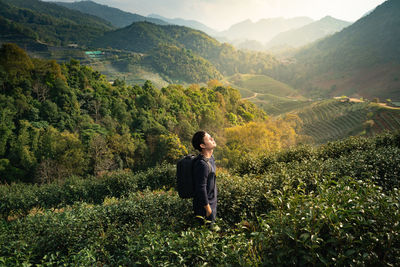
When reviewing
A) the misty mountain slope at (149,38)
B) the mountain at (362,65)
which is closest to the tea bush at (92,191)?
the mountain at (362,65)

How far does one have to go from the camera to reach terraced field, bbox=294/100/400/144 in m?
37.6

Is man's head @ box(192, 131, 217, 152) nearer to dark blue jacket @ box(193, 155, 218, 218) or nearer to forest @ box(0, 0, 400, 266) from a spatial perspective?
→ dark blue jacket @ box(193, 155, 218, 218)

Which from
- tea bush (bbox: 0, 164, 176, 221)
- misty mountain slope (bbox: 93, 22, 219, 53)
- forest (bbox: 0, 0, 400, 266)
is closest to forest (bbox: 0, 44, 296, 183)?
forest (bbox: 0, 0, 400, 266)

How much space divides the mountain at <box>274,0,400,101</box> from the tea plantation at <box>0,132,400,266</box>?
92.2m

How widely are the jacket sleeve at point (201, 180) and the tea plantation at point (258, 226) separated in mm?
443

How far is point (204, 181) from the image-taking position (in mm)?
2947

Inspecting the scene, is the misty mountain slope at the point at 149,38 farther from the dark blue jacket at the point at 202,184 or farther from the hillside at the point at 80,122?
the dark blue jacket at the point at 202,184

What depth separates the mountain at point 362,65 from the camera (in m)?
89.7

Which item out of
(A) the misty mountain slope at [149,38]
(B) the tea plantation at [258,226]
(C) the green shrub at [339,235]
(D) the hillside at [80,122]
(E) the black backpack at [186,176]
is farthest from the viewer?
(A) the misty mountain slope at [149,38]

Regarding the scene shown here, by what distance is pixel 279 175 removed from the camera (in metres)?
4.36

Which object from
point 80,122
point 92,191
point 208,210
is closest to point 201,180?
point 208,210

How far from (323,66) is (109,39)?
413 ft

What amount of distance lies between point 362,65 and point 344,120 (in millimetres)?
81466

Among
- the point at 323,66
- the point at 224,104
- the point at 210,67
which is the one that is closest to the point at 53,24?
the point at 210,67
